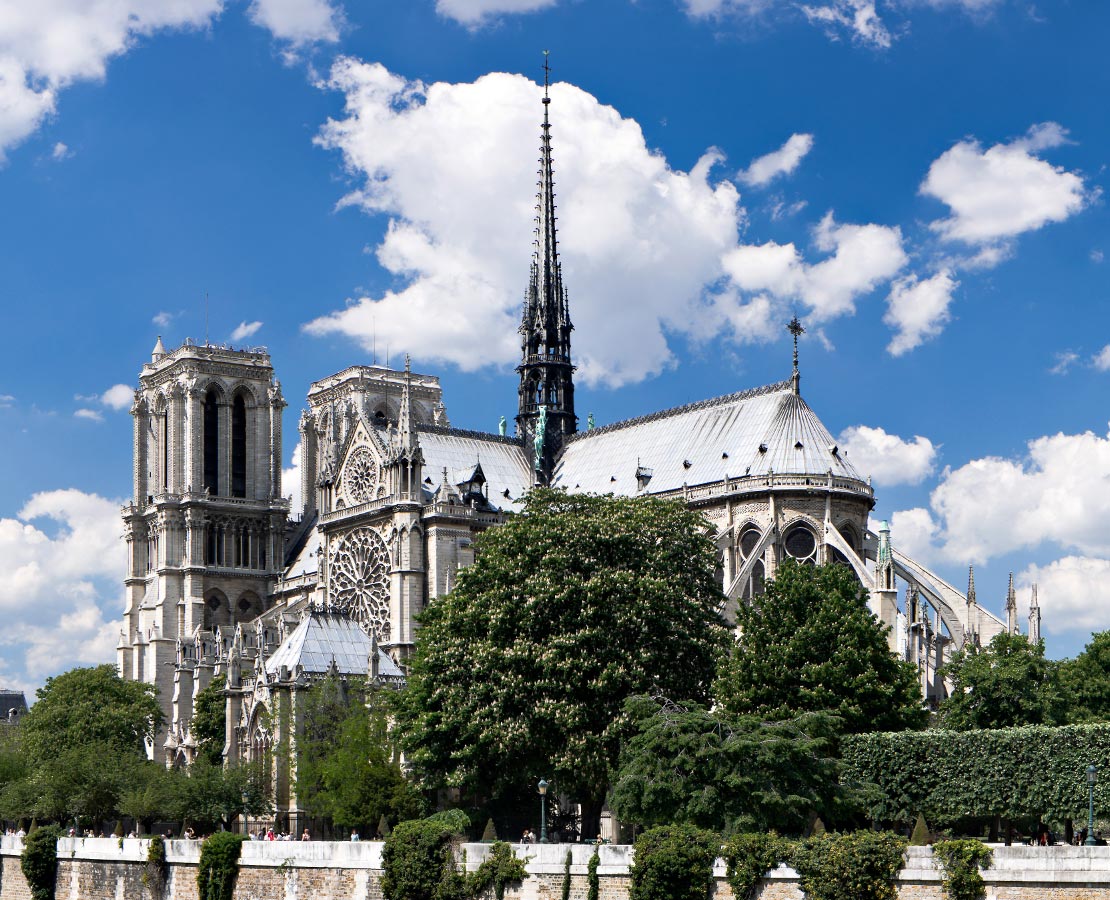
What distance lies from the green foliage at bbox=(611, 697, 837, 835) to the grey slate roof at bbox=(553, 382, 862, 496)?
1368 inches

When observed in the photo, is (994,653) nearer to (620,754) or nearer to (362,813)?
(620,754)

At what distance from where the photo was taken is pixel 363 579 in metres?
98.9

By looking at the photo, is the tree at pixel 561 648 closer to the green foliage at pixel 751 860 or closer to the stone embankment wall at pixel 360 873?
the stone embankment wall at pixel 360 873

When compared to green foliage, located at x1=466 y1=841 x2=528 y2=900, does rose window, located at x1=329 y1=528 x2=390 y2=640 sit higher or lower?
higher

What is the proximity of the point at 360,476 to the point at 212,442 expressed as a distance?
26.6 metres

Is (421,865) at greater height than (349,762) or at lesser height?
lesser

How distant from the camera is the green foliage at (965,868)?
40.7m

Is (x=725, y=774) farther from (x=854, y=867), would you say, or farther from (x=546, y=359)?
(x=546, y=359)

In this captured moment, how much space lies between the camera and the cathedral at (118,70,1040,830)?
7950 centimetres

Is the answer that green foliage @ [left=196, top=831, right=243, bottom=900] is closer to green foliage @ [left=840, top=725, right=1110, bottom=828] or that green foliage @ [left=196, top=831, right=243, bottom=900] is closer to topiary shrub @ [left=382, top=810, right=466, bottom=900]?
topiary shrub @ [left=382, top=810, right=466, bottom=900]

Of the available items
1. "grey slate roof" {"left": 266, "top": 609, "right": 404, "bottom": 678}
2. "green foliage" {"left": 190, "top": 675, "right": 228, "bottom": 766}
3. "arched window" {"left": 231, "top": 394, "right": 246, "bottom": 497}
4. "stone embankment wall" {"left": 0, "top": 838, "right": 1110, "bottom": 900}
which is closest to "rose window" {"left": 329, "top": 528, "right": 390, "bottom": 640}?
"green foliage" {"left": 190, "top": 675, "right": 228, "bottom": 766}

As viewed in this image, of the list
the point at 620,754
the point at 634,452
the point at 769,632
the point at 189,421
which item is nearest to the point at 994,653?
the point at 769,632

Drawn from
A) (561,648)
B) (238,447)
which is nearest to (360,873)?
(561,648)

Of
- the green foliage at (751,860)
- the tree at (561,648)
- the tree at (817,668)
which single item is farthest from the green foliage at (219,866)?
the green foliage at (751,860)
